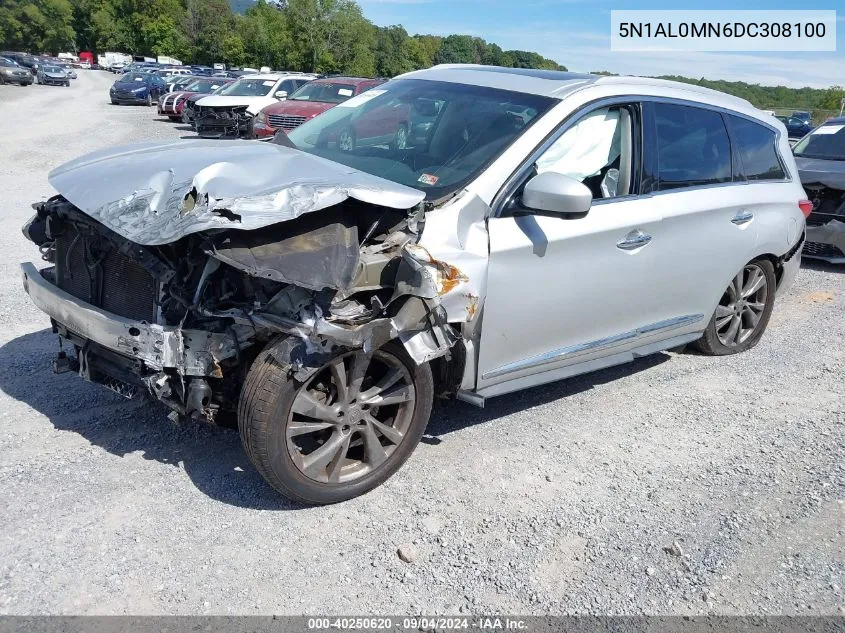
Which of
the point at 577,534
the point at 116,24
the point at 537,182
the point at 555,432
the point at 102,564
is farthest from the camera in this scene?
the point at 116,24

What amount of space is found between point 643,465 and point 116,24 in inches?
4951

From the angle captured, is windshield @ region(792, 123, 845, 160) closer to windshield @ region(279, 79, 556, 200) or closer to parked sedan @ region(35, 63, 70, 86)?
windshield @ region(279, 79, 556, 200)

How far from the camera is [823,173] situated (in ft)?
28.1

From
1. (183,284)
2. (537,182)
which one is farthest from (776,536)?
(183,284)

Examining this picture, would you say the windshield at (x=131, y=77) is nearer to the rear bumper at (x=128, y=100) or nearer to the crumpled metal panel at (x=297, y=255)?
the rear bumper at (x=128, y=100)

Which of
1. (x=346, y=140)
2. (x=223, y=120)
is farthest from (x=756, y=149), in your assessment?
(x=223, y=120)

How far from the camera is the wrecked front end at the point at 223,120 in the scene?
19172 mm

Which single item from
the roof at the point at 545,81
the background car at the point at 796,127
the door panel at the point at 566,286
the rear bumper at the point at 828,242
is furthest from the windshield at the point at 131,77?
the door panel at the point at 566,286

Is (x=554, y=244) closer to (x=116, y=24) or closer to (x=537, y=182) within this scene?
(x=537, y=182)

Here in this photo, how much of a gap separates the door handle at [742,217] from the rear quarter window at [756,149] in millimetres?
304

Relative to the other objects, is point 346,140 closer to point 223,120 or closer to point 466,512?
point 466,512

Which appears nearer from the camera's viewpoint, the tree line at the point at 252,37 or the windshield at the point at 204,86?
the windshield at the point at 204,86

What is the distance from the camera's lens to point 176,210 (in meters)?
3.03

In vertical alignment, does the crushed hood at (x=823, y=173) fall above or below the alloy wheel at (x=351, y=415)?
above
